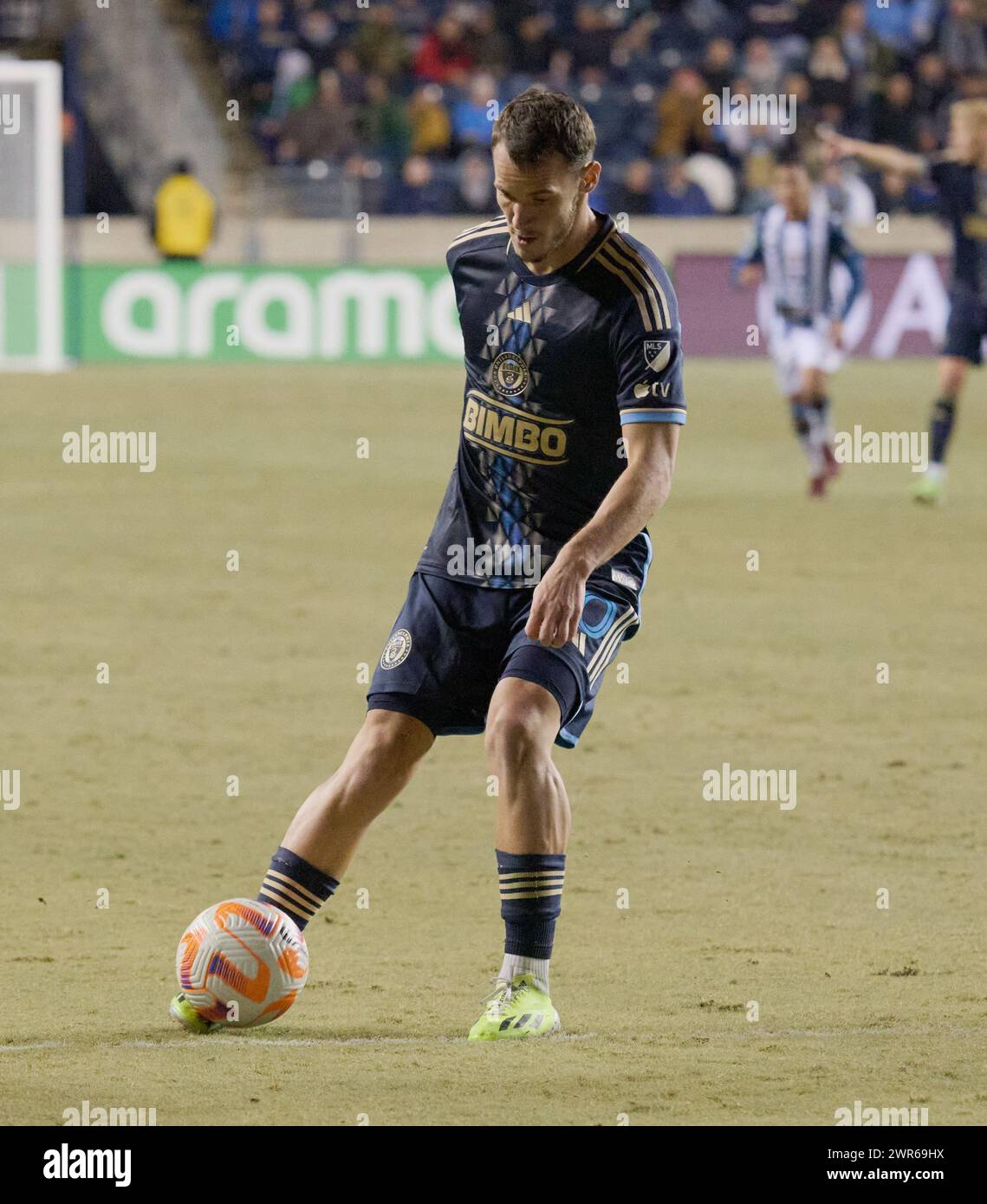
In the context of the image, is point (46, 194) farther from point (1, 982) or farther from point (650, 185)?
point (1, 982)

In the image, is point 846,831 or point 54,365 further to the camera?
point 54,365

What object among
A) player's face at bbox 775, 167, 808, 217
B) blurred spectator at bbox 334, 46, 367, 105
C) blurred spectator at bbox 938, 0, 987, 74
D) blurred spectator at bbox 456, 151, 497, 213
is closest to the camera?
player's face at bbox 775, 167, 808, 217

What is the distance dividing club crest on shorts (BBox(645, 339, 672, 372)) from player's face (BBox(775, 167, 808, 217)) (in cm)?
1295

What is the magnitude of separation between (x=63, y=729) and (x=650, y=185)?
2154 cm

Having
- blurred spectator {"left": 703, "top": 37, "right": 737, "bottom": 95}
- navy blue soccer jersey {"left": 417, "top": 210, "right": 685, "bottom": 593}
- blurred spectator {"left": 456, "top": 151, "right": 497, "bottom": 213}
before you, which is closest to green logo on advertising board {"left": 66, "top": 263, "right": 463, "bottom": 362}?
blurred spectator {"left": 456, "top": 151, "right": 497, "bottom": 213}

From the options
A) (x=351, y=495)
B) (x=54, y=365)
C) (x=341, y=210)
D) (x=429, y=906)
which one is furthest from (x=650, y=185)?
(x=429, y=906)

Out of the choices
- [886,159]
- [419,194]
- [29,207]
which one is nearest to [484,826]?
[886,159]

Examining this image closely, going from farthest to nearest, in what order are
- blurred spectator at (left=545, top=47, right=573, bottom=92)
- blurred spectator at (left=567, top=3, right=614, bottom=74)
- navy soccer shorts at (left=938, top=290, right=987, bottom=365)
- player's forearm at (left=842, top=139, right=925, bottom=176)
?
blurred spectator at (left=567, top=3, right=614, bottom=74) < blurred spectator at (left=545, top=47, right=573, bottom=92) < navy soccer shorts at (left=938, top=290, right=987, bottom=365) < player's forearm at (left=842, top=139, right=925, bottom=176)

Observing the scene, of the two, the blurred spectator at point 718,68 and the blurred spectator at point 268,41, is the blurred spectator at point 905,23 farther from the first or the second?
the blurred spectator at point 268,41

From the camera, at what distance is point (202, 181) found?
1245 inches

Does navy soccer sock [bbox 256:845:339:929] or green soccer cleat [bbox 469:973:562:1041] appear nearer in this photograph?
green soccer cleat [bbox 469:973:562:1041]

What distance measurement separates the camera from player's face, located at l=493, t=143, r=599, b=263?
5.05 meters

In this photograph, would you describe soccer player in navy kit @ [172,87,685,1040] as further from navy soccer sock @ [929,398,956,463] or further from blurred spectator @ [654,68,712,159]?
blurred spectator @ [654,68,712,159]

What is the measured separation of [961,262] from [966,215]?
1.12ft
